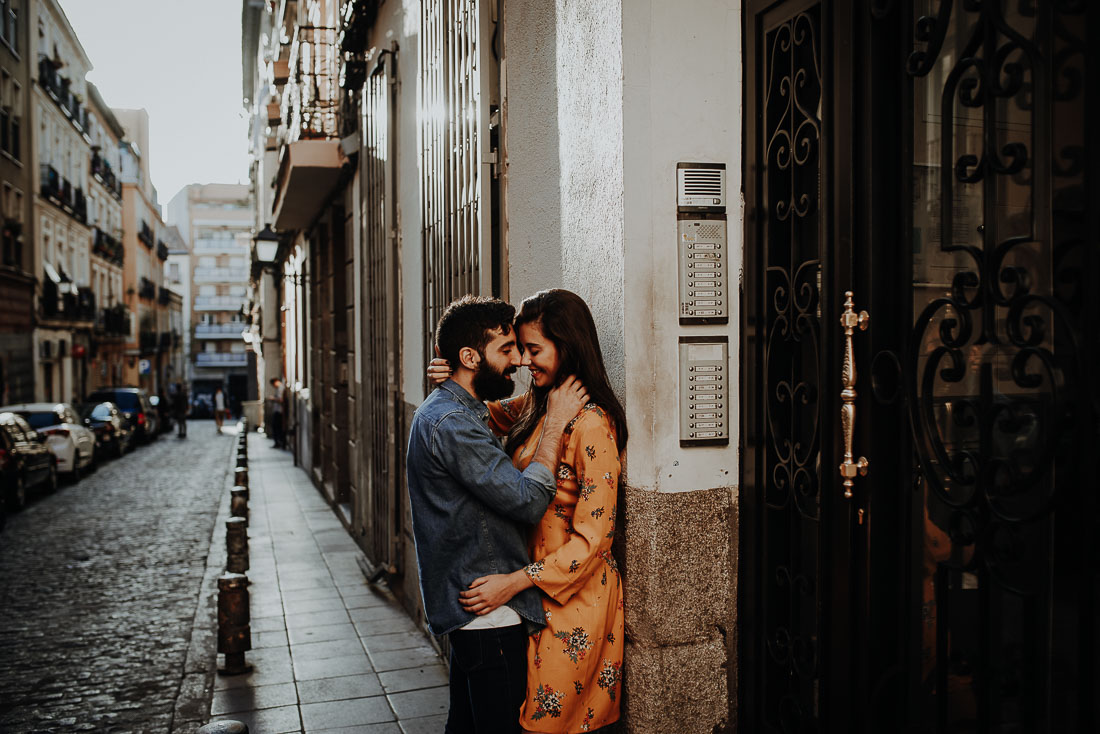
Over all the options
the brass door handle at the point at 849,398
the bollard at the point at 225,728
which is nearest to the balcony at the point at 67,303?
the bollard at the point at 225,728

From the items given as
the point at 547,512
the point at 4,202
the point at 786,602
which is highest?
the point at 4,202

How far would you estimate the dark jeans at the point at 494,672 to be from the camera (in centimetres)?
307

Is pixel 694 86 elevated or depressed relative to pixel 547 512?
elevated

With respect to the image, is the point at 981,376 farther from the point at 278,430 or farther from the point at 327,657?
the point at 278,430

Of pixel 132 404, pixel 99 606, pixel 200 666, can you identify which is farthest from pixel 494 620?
pixel 132 404

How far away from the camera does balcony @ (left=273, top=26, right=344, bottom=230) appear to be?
11.9 metres

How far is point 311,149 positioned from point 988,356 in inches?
418

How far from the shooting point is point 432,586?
3156 millimetres

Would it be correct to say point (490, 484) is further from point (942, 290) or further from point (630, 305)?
point (942, 290)

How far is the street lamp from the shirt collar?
55.9 ft

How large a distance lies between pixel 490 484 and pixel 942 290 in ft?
4.78

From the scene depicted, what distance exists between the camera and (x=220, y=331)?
3305 inches

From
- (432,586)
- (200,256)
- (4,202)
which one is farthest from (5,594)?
(200,256)

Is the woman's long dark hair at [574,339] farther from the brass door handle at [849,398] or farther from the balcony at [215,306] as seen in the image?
the balcony at [215,306]
